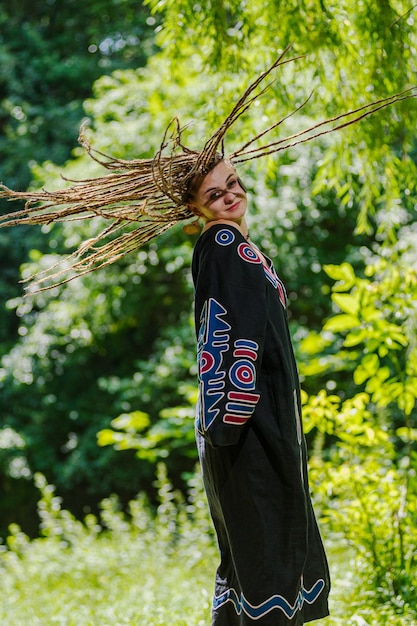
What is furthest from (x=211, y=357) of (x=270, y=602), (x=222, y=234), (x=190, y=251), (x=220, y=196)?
(x=190, y=251)

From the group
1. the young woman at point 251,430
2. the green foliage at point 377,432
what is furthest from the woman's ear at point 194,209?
the green foliage at point 377,432

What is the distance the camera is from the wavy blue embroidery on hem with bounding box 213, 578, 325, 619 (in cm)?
166

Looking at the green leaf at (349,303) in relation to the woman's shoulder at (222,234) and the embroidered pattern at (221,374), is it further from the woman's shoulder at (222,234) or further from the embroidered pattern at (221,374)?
the embroidered pattern at (221,374)

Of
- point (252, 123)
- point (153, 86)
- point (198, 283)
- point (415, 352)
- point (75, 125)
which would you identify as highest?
point (75, 125)

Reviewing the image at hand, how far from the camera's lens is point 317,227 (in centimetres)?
528

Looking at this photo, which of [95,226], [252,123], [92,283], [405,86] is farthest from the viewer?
[92,283]

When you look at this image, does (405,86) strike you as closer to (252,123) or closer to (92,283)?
(252,123)

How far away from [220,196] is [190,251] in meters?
3.34

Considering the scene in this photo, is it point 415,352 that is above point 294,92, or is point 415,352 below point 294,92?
below

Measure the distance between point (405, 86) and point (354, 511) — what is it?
141cm

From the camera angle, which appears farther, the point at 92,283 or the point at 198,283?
the point at 92,283

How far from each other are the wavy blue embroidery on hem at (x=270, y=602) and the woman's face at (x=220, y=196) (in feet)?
2.63

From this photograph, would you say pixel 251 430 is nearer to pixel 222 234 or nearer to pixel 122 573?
pixel 222 234

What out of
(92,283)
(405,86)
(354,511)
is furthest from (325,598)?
(92,283)
